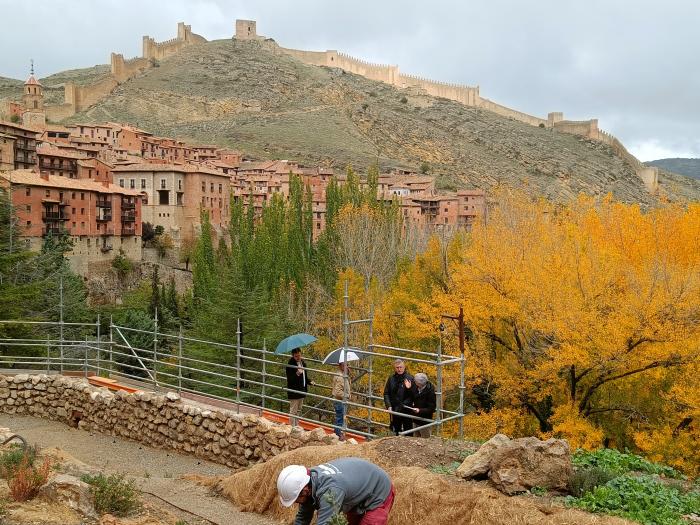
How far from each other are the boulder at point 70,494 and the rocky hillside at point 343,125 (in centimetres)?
9341

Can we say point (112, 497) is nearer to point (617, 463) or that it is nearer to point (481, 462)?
point (481, 462)

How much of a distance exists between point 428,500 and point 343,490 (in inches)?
91.6

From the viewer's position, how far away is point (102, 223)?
59.2 metres

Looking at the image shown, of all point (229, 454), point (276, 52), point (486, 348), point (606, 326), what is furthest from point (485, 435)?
point (276, 52)

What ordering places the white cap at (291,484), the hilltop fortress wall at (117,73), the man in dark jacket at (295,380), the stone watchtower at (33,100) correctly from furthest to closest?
the hilltop fortress wall at (117,73), the stone watchtower at (33,100), the man in dark jacket at (295,380), the white cap at (291,484)

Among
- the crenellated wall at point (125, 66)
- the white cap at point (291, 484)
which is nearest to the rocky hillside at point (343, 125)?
Answer: the crenellated wall at point (125, 66)

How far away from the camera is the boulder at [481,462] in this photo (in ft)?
22.1

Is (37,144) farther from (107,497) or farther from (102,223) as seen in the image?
(107,497)

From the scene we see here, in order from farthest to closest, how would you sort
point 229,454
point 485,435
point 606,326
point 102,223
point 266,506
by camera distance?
point 102,223 < point 485,435 < point 606,326 < point 229,454 < point 266,506

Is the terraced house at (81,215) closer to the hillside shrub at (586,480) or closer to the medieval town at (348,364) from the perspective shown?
the medieval town at (348,364)

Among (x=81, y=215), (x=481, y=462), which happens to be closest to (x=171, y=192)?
(x=81, y=215)

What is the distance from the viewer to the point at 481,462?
6.75 m

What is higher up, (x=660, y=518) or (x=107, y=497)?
(x=660, y=518)

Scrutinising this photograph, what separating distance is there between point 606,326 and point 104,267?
52.2 metres
